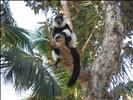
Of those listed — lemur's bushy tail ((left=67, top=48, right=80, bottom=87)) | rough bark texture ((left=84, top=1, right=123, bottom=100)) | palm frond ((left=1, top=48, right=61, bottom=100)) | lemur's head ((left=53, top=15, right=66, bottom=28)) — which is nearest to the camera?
rough bark texture ((left=84, top=1, right=123, bottom=100))

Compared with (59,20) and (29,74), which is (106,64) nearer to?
(59,20)

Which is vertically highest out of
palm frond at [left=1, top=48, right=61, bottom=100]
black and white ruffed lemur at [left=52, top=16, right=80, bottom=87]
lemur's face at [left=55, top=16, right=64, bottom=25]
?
lemur's face at [left=55, top=16, right=64, bottom=25]

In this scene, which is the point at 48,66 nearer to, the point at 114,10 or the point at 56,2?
the point at 56,2

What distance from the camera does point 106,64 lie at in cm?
619

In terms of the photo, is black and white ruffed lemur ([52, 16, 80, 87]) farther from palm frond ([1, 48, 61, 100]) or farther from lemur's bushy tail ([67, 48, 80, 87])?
palm frond ([1, 48, 61, 100])

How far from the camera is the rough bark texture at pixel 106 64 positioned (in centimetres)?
612

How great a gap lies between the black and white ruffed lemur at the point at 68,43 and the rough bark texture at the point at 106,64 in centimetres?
27

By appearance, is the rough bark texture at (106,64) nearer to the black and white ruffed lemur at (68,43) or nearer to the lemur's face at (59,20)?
the black and white ruffed lemur at (68,43)

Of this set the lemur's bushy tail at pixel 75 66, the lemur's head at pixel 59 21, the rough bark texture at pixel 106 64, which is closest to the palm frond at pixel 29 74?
the lemur's head at pixel 59 21

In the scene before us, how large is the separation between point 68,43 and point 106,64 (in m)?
1.57

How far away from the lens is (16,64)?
892 cm

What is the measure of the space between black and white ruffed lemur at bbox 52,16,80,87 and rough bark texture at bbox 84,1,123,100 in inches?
10.7

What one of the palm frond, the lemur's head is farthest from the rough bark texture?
the palm frond

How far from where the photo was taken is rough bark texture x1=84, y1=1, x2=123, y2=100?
612 centimetres
